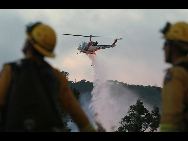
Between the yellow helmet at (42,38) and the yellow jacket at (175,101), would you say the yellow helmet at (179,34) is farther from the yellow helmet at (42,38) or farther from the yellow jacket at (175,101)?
the yellow helmet at (42,38)

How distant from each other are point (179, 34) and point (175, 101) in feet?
3.35

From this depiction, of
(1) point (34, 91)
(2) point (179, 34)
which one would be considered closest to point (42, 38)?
(1) point (34, 91)

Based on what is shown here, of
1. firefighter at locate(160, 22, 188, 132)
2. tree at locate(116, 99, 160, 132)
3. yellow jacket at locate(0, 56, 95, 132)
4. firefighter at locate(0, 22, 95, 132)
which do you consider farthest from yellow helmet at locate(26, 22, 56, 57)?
tree at locate(116, 99, 160, 132)

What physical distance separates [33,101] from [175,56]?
2.02 meters

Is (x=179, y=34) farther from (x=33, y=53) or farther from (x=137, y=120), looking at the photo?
(x=137, y=120)

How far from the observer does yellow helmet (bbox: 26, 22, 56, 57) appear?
4863 millimetres

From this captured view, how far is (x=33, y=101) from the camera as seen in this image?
4445 mm

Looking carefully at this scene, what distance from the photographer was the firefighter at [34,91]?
14.4ft

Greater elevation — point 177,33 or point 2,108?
point 177,33

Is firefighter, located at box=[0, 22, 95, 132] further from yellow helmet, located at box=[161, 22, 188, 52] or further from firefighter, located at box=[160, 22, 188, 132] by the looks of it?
yellow helmet, located at box=[161, 22, 188, 52]

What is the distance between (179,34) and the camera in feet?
16.4

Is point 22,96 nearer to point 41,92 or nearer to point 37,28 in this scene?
point 41,92

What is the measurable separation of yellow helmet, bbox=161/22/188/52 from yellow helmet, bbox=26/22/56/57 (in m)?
1.57

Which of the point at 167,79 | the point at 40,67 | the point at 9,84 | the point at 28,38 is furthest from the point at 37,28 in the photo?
the point at 167,79
